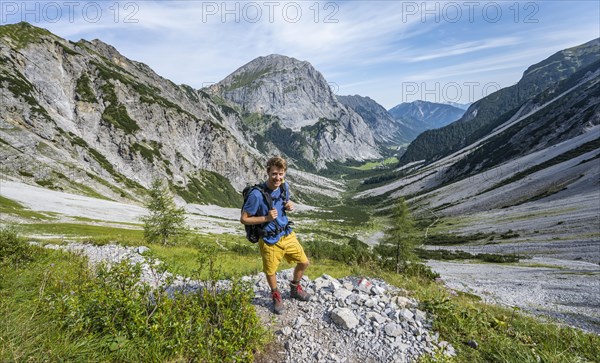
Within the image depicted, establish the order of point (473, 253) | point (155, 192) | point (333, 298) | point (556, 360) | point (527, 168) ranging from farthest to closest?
1. point (527, 168)
2. point (473, 253)
3. point (155, 192)
4. point (333, 298)
5. point (556, 360)

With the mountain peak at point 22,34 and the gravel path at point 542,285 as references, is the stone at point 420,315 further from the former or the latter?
the mountain peak at point 22,34

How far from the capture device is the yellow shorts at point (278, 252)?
777 centimetres

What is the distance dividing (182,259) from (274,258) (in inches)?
345

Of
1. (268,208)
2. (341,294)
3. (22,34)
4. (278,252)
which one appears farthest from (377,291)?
(22,34)

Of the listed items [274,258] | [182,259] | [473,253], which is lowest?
[473,253]

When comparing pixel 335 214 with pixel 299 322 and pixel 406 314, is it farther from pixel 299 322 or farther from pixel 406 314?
pixel 299 322

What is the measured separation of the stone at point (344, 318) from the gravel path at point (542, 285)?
17523 millimetres

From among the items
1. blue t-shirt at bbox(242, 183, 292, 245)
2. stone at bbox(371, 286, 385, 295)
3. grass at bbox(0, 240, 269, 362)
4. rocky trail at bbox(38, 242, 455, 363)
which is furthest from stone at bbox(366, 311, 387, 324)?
blue t-shirt at bbox(242, 183, 292, 245)

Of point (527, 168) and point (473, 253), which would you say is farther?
point (527, 168)

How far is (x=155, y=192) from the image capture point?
3994 centimetres

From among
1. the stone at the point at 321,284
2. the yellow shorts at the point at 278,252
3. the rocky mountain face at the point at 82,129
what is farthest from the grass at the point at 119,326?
the rocky mountain face at the point at 82,129

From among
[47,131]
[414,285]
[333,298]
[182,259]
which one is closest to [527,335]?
[414,285]

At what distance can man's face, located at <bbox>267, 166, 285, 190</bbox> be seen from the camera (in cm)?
755

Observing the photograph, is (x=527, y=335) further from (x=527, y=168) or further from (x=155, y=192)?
(x=527, y=168)
